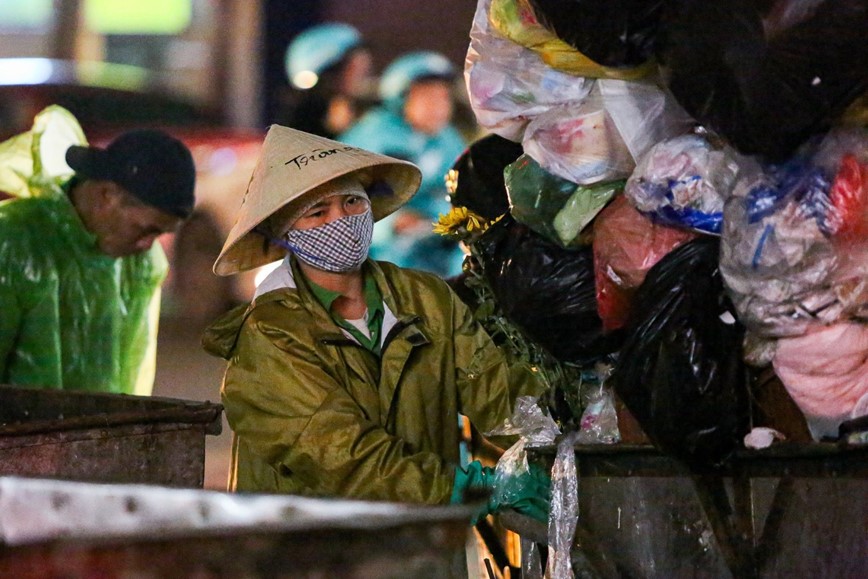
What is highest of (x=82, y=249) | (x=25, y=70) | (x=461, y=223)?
(x=461, y=223)

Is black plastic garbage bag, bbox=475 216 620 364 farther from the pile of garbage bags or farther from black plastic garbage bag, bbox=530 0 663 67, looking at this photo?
black plastic garbage bag, bbox=530 0 663 67

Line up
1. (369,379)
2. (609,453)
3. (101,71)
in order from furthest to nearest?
1. (101,71)
2. (369,379)
3. (609,453)

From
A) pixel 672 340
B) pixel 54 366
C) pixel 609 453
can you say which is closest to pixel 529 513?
pixel 609 453

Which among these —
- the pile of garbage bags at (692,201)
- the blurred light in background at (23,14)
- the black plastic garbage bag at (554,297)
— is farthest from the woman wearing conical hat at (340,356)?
the blurred light in background at (23,14)

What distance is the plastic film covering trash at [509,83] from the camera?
9.91ft

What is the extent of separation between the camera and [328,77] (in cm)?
900

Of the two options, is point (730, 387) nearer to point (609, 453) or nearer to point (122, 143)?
point (609, 453)

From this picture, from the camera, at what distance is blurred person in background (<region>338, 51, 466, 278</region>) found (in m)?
7.93

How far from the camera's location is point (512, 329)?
11.0 feet

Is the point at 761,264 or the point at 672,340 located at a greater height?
the point at 761,264

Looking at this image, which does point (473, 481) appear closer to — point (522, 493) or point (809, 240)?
point (522, 493)

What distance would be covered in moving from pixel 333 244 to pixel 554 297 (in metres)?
0.81

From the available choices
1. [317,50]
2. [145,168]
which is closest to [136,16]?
[317,50]

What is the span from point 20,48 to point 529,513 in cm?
753
